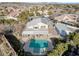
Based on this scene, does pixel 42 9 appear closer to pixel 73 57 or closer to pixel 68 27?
pixel 68 27

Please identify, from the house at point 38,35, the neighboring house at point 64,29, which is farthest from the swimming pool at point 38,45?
the neighboring house at point 64,29

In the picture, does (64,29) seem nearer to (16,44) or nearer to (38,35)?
(38,35)

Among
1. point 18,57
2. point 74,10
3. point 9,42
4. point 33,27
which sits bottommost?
point 18,57

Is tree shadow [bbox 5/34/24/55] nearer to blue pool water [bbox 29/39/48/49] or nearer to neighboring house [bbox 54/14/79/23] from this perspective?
blue pool water [bbox 29/39/48/49]

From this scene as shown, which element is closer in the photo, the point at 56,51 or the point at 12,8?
the point at 56,51

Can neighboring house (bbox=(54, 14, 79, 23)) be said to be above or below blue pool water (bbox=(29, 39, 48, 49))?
above

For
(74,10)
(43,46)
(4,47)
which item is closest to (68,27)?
(74,10)

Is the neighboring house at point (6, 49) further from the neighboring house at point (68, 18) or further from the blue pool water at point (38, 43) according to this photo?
the neighboring house at point (68, 18)

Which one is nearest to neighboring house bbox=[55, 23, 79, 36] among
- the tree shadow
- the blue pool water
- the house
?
the house
